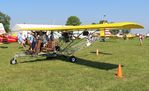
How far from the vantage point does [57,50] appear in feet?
57.9

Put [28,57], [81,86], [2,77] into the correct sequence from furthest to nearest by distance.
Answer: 1. [28,57]
2. [2,77]
3. [81,86]

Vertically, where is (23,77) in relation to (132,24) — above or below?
below

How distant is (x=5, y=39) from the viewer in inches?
1391

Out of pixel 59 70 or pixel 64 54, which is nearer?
pixel 59 70

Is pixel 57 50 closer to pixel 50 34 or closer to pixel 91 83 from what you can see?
pixel 50 34

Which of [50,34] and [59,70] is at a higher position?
[50,34]

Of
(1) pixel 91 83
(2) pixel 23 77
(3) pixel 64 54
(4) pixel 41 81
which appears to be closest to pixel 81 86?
(1) pixel 91 83

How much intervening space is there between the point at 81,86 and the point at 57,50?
815 centimetres

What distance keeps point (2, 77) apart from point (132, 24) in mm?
5783

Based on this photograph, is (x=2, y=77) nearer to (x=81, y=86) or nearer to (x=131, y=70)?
(x=81, y=86)

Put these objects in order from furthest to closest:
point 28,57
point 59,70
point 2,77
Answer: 1. point 28,57
2. point 59,70
3. point 2,77

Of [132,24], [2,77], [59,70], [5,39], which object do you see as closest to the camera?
[2,77]

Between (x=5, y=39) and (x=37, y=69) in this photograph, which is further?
(x=5, y=39)

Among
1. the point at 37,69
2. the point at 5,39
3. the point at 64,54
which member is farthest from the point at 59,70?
the point at 5,39
